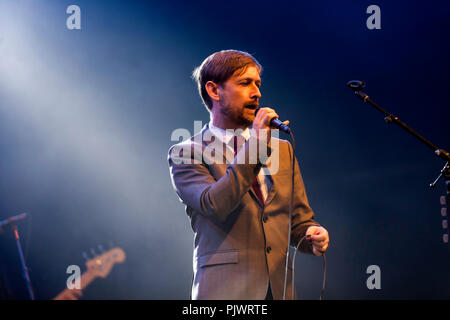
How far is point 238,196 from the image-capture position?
1.38 m

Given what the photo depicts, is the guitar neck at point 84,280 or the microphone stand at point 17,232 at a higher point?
the microphone stand at point 17,232

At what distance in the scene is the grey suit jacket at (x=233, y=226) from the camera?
138cm

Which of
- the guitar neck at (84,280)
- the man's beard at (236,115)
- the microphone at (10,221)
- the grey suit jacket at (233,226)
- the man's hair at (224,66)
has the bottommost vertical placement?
the guitar neck at (84,280)

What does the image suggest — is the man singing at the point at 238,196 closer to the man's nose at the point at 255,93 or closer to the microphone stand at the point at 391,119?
the man's nose at the point at 255,93

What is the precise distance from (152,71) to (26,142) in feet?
4.49

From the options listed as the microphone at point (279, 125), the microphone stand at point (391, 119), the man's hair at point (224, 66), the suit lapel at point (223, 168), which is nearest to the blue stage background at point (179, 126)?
A: the microphone stand at point (391, 119)

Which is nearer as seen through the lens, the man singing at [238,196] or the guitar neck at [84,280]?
the man singing at [238,196]

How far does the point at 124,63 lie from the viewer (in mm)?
3982

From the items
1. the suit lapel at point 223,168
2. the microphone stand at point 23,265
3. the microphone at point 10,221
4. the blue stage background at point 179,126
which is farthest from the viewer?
the microphone at point 10,221

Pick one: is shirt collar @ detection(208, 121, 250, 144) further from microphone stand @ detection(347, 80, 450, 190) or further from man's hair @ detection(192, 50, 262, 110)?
microphone stand @ detection(347, 80, 450, 190)

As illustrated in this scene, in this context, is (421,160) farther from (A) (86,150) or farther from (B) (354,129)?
(A) (86,150)
